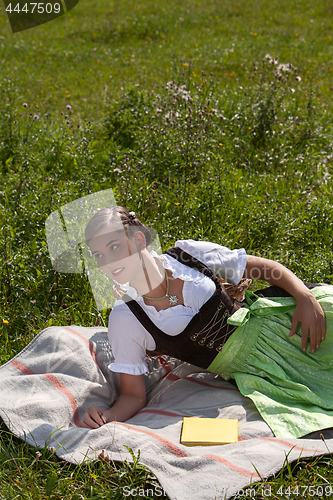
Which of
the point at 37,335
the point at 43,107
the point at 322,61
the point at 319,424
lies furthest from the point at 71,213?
the point at 322,61

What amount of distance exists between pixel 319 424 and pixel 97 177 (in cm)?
302

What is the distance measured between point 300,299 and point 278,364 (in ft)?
1.26

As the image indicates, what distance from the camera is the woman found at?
228 centimetres

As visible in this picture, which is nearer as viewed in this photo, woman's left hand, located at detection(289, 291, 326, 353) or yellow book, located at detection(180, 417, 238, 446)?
yellow book, located at detection(180, 417, 238, 446)

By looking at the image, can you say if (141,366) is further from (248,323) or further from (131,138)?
(131,138)

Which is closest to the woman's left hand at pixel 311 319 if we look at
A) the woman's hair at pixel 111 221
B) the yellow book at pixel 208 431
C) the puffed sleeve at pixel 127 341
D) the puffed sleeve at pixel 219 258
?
the puffed sleeve at pixel 219 258

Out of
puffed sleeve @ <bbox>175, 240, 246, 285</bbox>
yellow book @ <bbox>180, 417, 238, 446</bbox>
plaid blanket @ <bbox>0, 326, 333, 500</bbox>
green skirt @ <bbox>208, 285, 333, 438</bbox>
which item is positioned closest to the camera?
plaid blanket @ <bbox>0, 326, 333, 500</bbox>

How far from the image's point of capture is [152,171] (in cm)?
437

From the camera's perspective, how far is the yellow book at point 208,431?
2.19 metres

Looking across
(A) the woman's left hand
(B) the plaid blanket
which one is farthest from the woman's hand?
(B) the plaid blanket

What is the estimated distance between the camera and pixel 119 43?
9188 millimetres

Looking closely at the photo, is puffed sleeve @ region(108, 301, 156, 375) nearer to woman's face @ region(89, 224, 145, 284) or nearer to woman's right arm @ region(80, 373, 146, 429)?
woman's right arm @ region(80, 373, 146, 429)

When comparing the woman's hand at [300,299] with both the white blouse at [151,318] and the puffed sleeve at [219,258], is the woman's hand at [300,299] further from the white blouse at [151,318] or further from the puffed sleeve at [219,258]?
the white blouse at [151,318]

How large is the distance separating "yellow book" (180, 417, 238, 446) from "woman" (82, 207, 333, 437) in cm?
19
